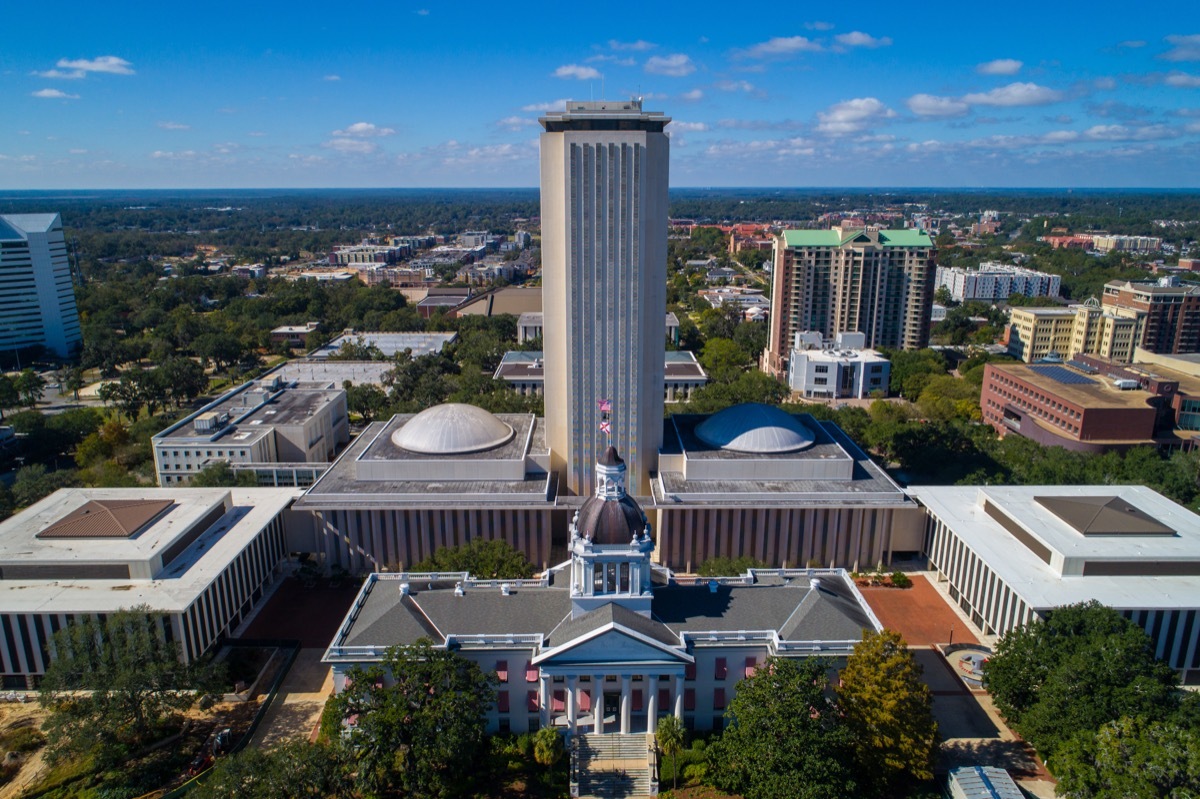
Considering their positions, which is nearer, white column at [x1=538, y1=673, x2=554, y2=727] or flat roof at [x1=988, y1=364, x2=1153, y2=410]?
white column at [x1=538, y1=673, x2=554, y2=727]

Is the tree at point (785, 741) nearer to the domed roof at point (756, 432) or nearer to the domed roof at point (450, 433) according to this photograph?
the domed roof at point (756, 432)

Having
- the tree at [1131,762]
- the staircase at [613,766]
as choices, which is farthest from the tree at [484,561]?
the tree at [1131,762]

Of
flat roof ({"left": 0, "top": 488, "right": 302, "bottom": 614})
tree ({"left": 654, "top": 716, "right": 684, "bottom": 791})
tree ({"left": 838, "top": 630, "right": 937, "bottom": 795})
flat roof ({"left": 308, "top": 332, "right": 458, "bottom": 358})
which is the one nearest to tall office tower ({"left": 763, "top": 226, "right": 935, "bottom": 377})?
flat roof ({"left": 308, "top": 332, "right": 458, "bottom": 358})

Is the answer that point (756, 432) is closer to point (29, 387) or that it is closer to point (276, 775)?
point (276, 775)

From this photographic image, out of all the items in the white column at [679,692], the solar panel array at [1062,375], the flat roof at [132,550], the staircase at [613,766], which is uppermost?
the solar panel array at [1062,375]

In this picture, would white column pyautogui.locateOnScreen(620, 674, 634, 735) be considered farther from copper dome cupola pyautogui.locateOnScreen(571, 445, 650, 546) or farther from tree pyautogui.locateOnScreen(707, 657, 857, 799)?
copper dome cupola pyautogui.locateOnScreen(571, 445, 650, 546)

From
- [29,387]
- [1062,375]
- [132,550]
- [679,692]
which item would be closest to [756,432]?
[679,692]

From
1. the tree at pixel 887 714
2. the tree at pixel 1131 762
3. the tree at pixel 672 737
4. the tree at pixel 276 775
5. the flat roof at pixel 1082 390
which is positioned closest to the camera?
the tree at pixel 1131 762
